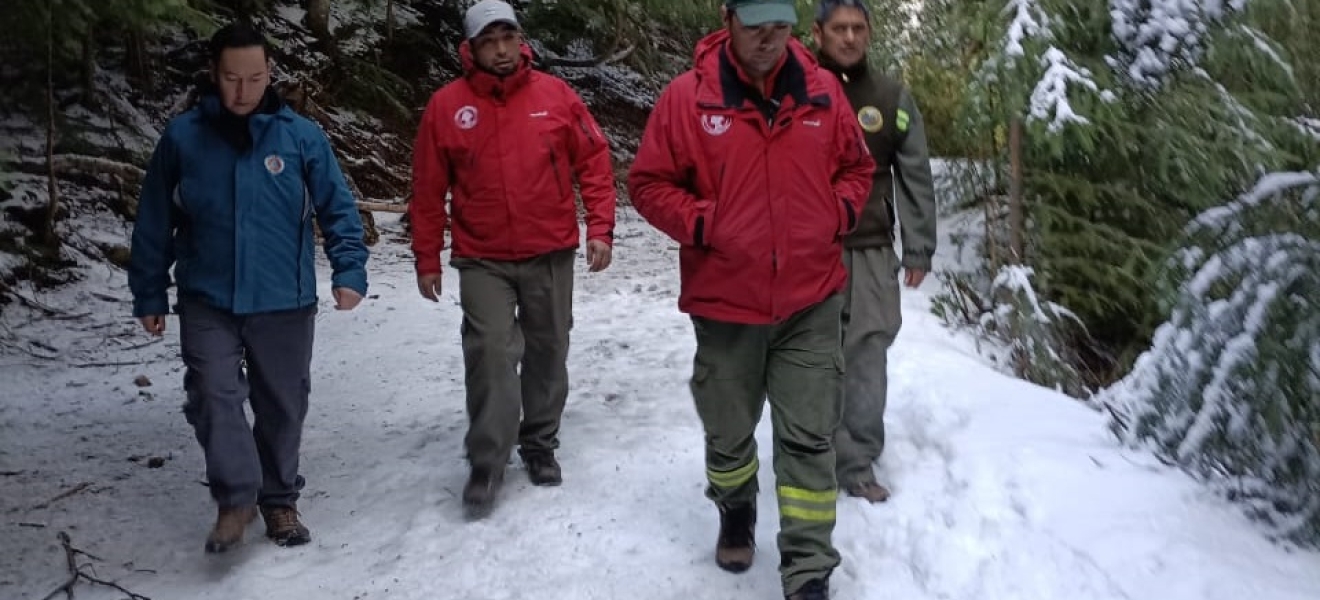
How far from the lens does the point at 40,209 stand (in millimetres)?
9320

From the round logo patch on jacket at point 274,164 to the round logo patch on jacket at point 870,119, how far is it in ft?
7.97

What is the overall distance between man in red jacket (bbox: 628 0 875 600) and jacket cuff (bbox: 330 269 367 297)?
1389 millimetres

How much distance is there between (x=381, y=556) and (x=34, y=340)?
15.7ft

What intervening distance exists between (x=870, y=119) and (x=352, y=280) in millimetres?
2317

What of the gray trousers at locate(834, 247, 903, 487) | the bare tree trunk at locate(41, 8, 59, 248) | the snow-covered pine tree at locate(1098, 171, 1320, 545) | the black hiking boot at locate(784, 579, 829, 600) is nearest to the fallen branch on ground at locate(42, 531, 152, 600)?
the black hiking boot at locate(784, 579, 829, 600)

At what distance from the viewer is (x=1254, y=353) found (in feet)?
11.4

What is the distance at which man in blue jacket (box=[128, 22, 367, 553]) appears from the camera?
4293mm

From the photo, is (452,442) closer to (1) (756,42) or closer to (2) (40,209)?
(1) (756,42)

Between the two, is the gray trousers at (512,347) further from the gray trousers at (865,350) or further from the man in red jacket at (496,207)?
the gray trousers at (865,350)

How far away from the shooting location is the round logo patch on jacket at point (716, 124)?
3721mm

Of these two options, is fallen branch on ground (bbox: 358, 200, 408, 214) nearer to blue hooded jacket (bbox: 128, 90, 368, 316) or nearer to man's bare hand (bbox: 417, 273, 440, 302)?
man's bare hand (bbox: 417, 273, 440, 302)

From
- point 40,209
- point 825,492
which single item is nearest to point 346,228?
point 825,492

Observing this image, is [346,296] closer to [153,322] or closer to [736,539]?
[153,322]

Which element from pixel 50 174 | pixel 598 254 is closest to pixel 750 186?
pixel 598 254
